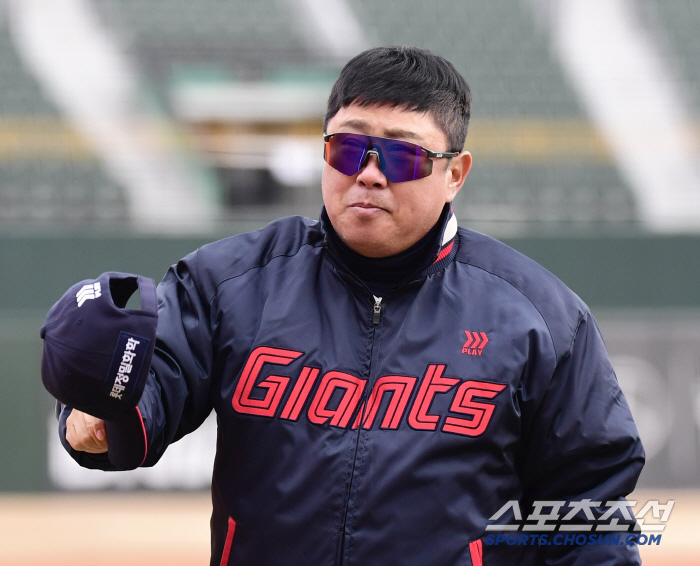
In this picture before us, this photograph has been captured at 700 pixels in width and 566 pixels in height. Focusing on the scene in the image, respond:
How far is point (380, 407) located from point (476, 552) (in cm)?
29

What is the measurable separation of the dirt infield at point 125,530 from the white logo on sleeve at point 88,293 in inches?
155

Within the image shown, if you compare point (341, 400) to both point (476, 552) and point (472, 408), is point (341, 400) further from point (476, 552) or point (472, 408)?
point (476, 552)

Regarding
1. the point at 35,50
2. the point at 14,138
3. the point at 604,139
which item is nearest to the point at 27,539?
the point at 14,138

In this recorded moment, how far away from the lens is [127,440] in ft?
4.98

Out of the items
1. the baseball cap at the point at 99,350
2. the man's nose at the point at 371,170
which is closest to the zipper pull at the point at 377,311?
the man's nose at the point at 371,170

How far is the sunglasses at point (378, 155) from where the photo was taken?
172 centimetres

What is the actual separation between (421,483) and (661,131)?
21.4 feet

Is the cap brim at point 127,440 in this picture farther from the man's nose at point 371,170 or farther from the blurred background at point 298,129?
the blurred background at point 298,129

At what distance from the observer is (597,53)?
25.2ft

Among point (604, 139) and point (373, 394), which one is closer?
point (373, 394)

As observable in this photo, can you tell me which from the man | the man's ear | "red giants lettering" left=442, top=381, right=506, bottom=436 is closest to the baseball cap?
the man

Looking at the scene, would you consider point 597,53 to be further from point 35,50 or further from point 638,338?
point 35,50
